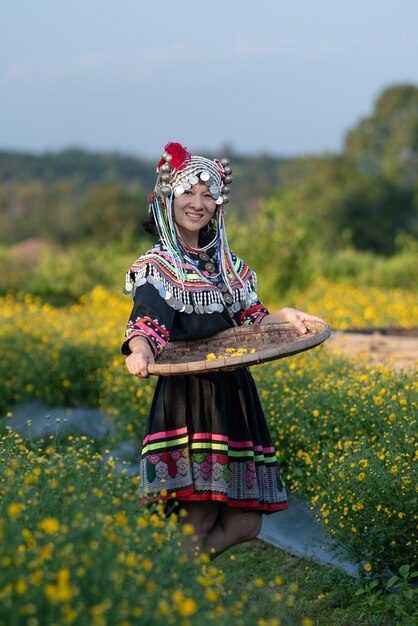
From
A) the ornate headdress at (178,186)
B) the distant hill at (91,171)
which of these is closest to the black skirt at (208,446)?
the ornate headdress at (178,186)

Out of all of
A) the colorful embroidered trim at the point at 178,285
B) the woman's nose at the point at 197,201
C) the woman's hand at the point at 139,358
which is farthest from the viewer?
the woman's nose at the point at 197,201

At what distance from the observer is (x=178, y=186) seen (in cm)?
353

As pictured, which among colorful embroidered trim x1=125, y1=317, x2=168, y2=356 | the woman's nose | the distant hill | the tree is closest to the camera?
colorful embroidered trim x1=125, y1=317, x2=168, y2=356

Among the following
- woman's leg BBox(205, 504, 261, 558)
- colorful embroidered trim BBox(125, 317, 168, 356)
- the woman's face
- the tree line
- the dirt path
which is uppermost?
the tree line

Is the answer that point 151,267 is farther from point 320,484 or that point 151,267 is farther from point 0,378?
point 0,378

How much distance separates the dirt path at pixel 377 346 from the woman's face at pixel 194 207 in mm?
3023

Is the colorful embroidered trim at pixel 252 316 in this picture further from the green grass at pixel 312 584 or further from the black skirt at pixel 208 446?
the green grass at pixel 312 584

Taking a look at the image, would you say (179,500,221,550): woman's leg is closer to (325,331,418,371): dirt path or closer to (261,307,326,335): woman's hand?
(261,307,326,335): woman's hand

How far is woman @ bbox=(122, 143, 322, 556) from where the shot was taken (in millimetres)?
3346

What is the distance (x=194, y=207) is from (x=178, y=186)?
9 cm

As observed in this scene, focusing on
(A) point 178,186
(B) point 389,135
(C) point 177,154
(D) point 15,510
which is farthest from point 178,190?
(B) point 389,135

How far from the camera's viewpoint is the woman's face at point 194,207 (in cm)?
354

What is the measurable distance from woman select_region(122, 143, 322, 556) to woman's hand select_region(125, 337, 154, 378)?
0.02 metres

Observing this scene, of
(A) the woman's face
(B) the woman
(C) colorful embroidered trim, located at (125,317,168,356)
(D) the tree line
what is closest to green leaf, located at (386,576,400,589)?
(B) the woman
